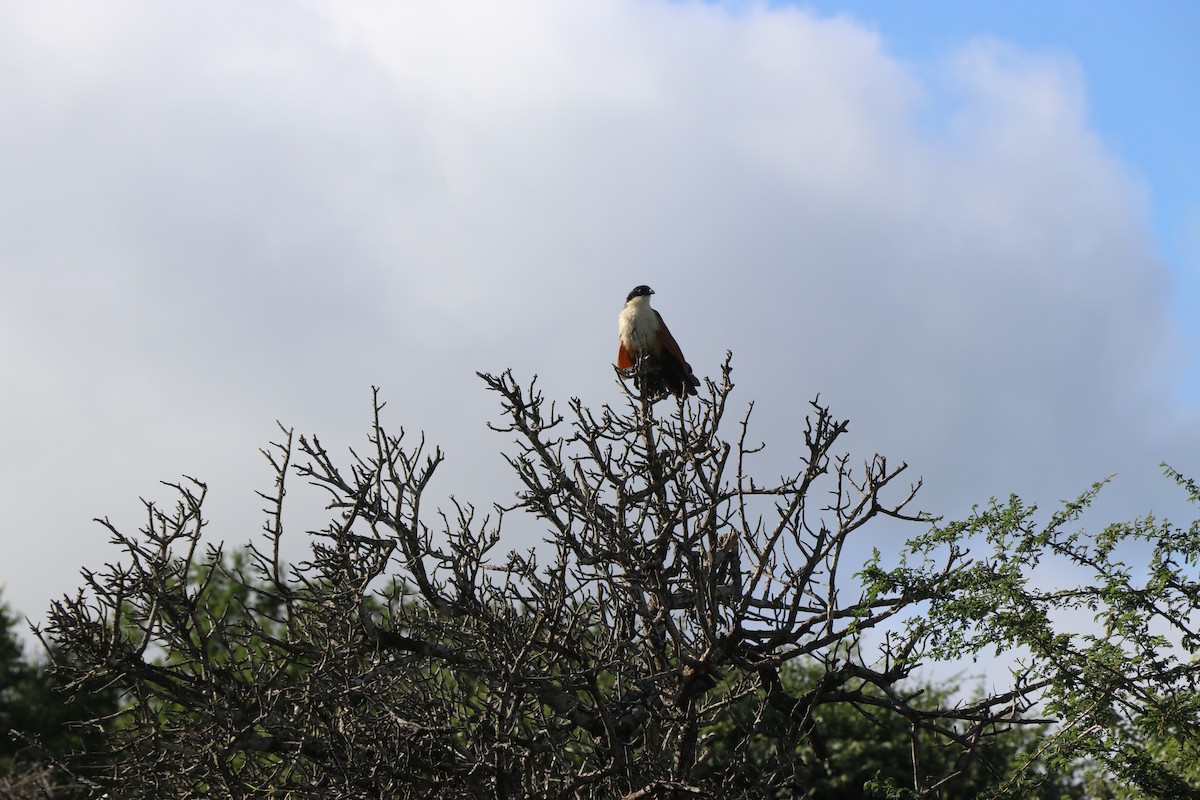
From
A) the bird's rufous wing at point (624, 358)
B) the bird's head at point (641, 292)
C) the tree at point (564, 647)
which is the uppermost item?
the bird's head at point (641, 292)

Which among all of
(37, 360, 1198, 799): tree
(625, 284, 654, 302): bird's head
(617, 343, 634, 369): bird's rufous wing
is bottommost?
(37, 360, 1198, 799): tree

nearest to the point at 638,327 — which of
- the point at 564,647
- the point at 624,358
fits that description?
the point at 624,358

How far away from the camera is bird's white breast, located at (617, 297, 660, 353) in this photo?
10.3 m

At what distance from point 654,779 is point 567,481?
1.71 meters

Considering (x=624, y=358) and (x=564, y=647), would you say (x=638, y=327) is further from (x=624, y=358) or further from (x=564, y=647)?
(x=564, y=647)

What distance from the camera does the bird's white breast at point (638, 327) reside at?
33.9 feet

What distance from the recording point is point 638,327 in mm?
10445

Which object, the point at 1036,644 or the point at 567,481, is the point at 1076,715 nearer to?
the point at 1036,644

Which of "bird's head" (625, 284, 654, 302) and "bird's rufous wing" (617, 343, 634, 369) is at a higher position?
"bird's head" (625, 284, 654, 302)

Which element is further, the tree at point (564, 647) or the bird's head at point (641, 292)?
the bird's head at point (641, 292)

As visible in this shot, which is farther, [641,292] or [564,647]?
[641,292]

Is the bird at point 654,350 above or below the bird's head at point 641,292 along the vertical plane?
below

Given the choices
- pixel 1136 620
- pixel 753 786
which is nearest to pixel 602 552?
pixel 753 786

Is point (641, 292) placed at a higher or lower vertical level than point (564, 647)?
higher
